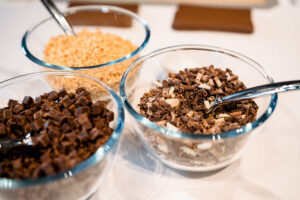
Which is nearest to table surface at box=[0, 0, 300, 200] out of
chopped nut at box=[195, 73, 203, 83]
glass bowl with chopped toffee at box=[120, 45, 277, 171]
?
glass bowl with chopped toffee at box=[120, 45, 277, 171]

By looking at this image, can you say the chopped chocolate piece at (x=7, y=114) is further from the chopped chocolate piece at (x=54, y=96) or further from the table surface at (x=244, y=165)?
the table surface at (x=244, y=165)

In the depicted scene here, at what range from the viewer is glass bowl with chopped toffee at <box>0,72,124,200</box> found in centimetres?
71

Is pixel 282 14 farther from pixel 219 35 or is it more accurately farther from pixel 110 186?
pixel 110 186

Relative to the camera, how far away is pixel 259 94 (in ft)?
2.93

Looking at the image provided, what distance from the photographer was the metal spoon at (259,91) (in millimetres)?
850

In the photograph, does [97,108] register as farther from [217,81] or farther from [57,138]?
[217,81]

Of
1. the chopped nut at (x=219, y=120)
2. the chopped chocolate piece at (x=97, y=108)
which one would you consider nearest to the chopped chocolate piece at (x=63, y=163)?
the chopped chocolate piece at (x=97, y=108)

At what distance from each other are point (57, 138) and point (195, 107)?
1.50 ft

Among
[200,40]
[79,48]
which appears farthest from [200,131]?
[200,40]

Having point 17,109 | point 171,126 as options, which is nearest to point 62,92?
point 17,109

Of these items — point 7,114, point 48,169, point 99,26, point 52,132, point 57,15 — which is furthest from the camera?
point 99,26

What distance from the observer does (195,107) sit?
3.21 ft

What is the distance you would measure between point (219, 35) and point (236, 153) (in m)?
0.97

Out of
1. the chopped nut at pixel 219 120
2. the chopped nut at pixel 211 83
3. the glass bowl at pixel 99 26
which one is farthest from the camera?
the glass bowl at pixel 99 26
